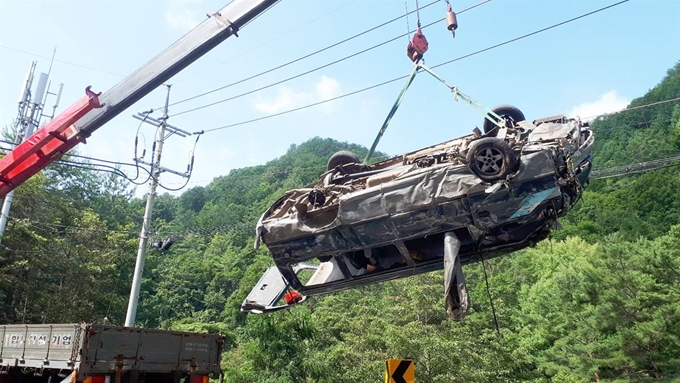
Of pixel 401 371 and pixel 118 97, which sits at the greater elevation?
pixel 118 97

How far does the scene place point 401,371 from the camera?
5.52 meters

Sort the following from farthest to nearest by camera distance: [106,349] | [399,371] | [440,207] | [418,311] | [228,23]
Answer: [418,311], [228,23], [106,349], [440,207], [399,371]

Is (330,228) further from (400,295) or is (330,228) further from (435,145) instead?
(400,295)

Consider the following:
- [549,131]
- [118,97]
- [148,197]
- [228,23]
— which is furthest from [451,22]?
[148,197]

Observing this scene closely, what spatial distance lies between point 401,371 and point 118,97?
6553mm

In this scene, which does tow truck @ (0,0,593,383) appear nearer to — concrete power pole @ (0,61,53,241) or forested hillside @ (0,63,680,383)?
forested hillside @ (0,63,680,383)

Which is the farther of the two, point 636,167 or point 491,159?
point 636,167

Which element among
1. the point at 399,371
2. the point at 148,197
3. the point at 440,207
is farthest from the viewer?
the point at 148,197

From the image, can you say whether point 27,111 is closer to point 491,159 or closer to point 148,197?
point 148,197

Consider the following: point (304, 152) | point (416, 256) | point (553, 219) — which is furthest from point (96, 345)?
point (304, 152)

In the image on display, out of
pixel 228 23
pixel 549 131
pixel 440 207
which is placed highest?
pixel 228 23

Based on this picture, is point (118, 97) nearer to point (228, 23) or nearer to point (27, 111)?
point (228, 23)

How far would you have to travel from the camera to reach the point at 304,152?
108188 millimetres

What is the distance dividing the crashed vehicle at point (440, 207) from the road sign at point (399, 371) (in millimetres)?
839
